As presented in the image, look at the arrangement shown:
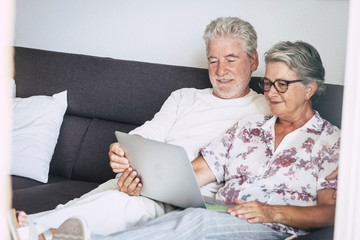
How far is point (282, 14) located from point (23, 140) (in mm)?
A: 1320

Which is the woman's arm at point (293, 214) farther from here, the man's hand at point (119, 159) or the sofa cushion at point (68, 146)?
the sofa cushion at point (68, 146)

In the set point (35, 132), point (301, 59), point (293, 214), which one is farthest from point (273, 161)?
point (35, 132)

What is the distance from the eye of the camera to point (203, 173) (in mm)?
1801

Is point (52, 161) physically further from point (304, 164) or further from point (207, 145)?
point (304, 164)

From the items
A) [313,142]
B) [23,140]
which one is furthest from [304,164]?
[23,140]

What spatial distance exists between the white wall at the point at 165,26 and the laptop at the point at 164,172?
887 millimetres

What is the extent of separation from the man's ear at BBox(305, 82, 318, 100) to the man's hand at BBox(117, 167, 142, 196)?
2.12ft

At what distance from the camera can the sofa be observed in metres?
2.19

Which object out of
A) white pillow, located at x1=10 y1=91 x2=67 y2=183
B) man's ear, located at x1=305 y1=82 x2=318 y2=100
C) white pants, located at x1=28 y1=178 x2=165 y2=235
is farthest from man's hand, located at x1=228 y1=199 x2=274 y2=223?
white pillow, located at x1=10 y1=91 x2=67 y2=183

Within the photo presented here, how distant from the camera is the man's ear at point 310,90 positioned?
1686 millimetres

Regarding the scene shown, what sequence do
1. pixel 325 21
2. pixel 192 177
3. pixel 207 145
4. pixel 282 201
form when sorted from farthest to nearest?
pixel 325 21 < pixel 207 145 < pixel 282 201 < pixel 192 177

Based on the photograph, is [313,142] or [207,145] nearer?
[313,142]

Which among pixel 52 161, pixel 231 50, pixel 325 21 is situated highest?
pixel 325 21

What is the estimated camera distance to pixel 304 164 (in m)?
1.59
